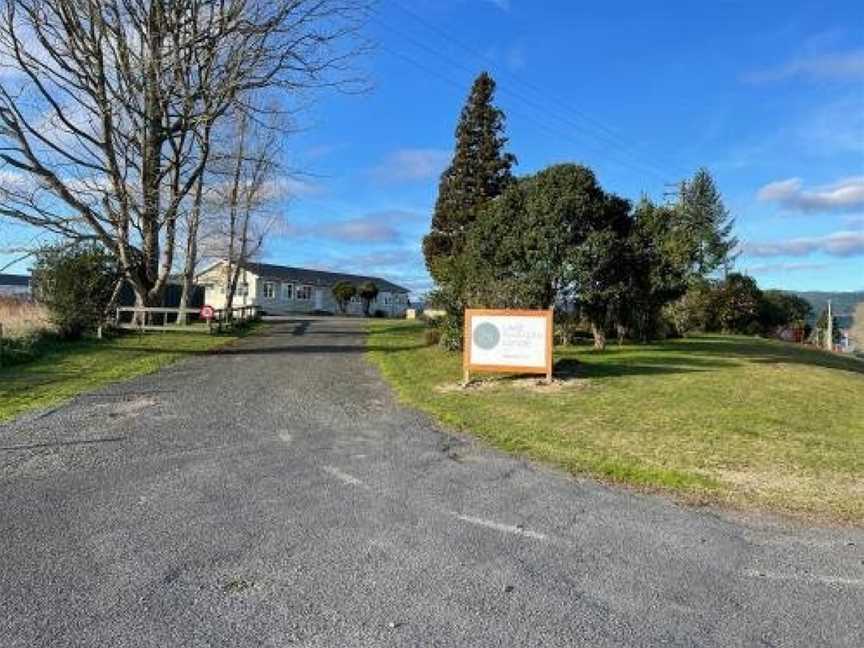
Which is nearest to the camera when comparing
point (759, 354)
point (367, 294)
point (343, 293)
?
point (759, 354)

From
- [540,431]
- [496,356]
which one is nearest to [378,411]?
[540,431]

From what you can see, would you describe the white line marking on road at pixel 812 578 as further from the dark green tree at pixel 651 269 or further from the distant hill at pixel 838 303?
the distant hill at pixel 838 303

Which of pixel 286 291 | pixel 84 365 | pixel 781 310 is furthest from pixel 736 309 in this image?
pixel 286 291

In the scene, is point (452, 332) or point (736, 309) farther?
point (736, 309)

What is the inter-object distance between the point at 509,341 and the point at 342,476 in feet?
23.5

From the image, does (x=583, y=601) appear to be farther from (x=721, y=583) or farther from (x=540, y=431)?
(x=540, y=431)

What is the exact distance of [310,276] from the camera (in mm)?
80562

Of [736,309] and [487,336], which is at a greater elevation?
[736,309]

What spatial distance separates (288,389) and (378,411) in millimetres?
2483

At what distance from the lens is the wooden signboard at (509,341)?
13.4 m

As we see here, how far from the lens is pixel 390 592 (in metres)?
4.20

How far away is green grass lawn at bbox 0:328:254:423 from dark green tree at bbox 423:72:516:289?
1769cm

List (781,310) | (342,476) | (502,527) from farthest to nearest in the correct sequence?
(781,310) < (342,476) < (502,527)

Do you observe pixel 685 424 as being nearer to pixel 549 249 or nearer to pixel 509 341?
pixel 509 341
